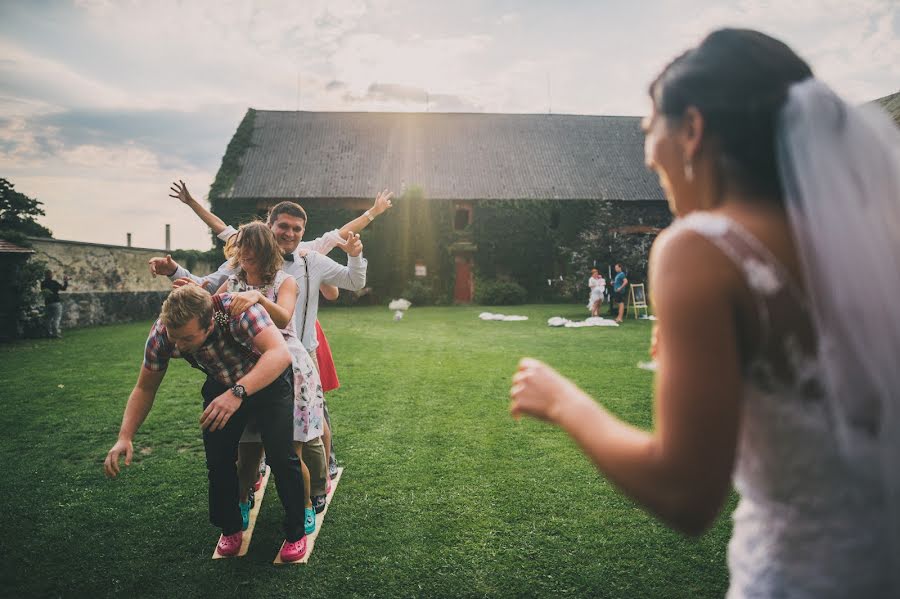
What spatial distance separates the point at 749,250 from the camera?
90cm

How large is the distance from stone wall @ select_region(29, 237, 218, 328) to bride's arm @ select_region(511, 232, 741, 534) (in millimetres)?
20250

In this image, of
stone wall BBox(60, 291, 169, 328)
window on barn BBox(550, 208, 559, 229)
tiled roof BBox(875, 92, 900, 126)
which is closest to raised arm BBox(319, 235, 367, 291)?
tiled roof BBox(875, 92, 900, 126)

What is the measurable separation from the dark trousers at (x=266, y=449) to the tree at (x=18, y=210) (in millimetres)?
33035

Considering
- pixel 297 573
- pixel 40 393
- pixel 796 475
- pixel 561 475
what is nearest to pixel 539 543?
pixel 561 475

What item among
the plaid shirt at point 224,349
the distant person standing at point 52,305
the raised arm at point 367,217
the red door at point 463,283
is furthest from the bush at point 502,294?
the plaid shirt at point 224,349

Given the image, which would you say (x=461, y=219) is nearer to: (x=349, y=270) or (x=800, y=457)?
(x=349, y=270)

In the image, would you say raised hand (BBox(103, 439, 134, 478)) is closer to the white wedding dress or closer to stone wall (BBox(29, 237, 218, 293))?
the white wedding dress

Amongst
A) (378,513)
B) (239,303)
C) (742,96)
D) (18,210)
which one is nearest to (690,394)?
(742,96)

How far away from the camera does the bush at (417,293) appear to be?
29.4 metres

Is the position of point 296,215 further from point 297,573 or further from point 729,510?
point 729,510

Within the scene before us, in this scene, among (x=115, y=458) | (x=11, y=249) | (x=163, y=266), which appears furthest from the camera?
(x=11, y=249)

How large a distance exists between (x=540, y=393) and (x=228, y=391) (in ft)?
7.28

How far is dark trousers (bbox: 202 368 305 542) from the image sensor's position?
3.21 m

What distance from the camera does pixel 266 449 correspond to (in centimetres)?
328
